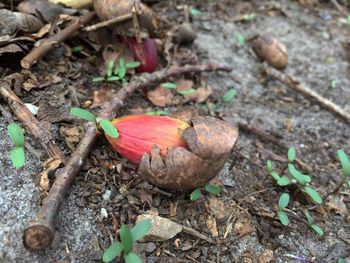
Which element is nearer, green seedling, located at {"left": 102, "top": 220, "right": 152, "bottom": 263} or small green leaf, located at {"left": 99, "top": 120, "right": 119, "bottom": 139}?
green seedling, located at {"left": 102, "top": 220, "right": 152, "bottom": 263}

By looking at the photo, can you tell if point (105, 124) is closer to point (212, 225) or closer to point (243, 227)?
point (212, 225)

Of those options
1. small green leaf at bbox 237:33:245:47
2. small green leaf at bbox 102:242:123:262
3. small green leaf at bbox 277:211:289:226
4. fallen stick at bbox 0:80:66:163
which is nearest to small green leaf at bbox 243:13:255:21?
small green leaf at bbox 237:33:245:47

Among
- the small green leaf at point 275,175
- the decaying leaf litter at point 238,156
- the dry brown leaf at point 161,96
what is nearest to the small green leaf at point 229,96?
the decaying leaf litter at point 238,156

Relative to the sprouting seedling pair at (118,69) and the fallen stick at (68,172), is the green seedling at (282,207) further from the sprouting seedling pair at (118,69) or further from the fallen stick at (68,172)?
the sprouting seedling pair at (118,69)

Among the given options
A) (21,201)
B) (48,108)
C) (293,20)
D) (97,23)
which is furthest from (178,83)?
(293,20)

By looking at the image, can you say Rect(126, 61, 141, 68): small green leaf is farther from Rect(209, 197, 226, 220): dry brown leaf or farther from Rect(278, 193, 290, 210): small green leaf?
Rect(278, 193, 290, 210): small green leaf

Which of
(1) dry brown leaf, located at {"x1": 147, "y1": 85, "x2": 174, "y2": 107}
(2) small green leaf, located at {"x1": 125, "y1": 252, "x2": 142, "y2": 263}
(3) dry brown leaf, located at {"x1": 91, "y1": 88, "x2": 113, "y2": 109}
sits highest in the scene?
(3) dry brown leaf, located at {"x1": 91, "y1": 88, "x2": 113, "y2": 109}
